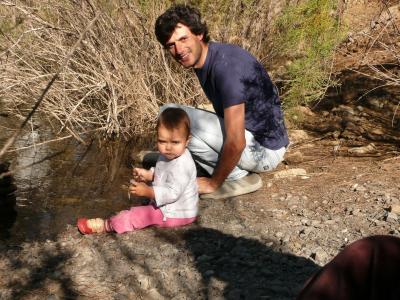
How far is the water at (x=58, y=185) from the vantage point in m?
3.59

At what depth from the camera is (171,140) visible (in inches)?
Answer: 127

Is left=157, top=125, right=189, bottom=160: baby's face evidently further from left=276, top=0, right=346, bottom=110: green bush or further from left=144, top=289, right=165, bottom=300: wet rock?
left=276, top=0, right=346, bottom=110: green bush

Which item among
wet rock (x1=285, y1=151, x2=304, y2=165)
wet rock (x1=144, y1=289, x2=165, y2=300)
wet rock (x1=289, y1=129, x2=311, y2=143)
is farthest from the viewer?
wet rock (x1=289, y1=129, x2=311, y2=143)

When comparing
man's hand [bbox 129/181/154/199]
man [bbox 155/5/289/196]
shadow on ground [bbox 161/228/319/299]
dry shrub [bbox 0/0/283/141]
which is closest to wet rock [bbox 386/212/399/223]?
shadow on ground [bbox 161/228/319/299]

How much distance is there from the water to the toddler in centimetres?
44

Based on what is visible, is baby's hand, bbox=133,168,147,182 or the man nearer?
baby's hand, bbox=133,168,147,182

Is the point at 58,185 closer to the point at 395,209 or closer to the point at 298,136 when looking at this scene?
the point at 298,136

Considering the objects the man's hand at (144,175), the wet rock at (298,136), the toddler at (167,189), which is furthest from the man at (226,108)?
the wet rock at (298,136)

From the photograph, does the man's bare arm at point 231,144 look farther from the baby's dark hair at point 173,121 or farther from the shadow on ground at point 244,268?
the shadow on ground at point 244,268

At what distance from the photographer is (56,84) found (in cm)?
505

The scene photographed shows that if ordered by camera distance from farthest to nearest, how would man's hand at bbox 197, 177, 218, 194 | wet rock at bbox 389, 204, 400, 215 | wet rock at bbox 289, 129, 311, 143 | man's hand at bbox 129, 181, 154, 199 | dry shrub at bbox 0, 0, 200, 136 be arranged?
1. wet rock at bbox 289, 129, 311, 143
2. dry shrub at bbox 0, 0, 200, 136
3. man's hand at bbox 197, 177, 218, 194
4. wet rock at bbox 389, 204, 400, 215
5. man's hand at bbox 129, 181, 154, 199

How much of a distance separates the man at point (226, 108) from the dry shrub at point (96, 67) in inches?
51.3

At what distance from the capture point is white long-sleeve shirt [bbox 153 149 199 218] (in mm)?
3254

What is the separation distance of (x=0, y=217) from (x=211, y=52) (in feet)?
5.64
